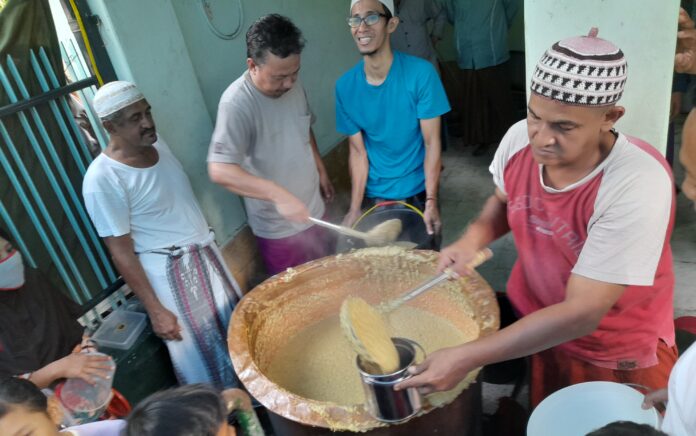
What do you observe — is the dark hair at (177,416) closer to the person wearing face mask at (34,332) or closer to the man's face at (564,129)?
the person wearing face mask at (34,332)

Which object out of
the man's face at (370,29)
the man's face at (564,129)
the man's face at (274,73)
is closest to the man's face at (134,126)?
the man's face at (274,73)

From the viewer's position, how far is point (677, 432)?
4.00 ft

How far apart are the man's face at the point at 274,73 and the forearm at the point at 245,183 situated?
1.48 feet

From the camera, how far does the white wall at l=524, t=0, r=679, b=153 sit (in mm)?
1770


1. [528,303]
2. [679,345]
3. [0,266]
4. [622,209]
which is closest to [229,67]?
[0,266]

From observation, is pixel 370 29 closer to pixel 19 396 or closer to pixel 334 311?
pixel 334 311

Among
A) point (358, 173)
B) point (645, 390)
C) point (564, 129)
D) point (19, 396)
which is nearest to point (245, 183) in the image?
point (358, 173)

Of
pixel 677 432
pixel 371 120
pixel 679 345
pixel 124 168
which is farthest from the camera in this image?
pixel 371 120

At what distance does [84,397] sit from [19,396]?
693mm

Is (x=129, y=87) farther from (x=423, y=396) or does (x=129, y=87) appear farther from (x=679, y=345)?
(x=679, y=345)

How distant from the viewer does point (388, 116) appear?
9.30 ft

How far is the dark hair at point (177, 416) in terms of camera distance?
125 cm

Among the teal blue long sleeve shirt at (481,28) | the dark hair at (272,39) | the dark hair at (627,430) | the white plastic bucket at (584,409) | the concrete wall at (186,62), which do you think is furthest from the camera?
the teal blue long sleeve shirt at (481,28)

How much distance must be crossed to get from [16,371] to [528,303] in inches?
81.5
